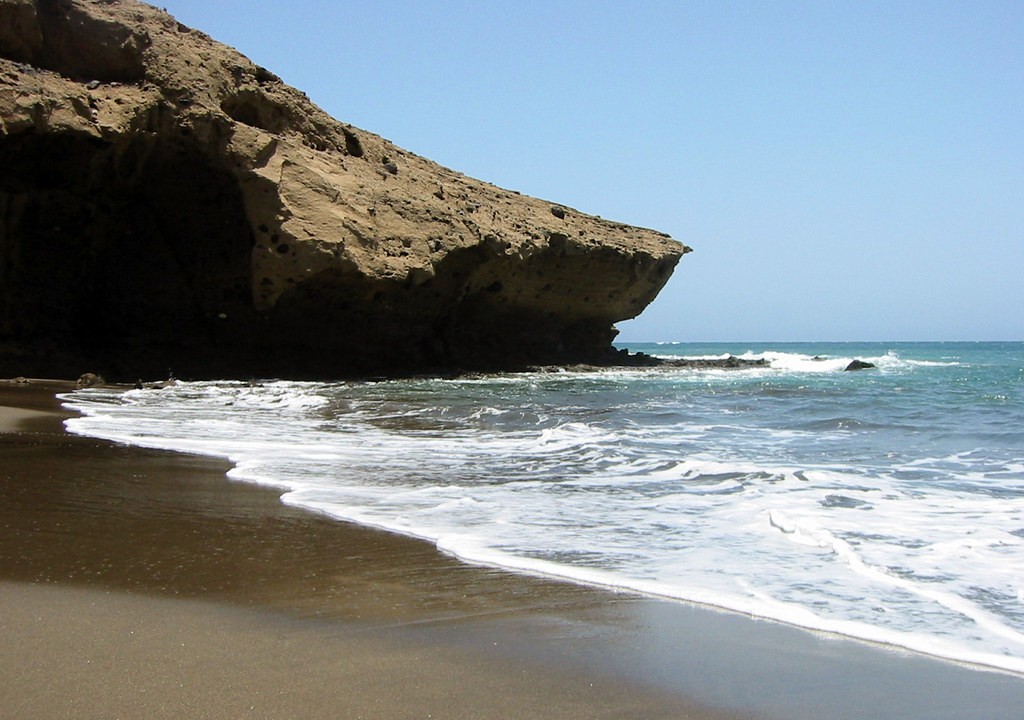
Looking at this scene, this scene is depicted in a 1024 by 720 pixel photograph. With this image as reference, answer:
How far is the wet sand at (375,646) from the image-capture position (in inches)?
96.9

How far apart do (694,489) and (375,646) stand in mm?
3901

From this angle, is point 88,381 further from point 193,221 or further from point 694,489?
point 694,489

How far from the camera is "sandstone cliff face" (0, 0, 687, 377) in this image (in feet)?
52.6

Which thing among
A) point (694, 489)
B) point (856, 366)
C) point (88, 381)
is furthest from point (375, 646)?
point (856, 366)

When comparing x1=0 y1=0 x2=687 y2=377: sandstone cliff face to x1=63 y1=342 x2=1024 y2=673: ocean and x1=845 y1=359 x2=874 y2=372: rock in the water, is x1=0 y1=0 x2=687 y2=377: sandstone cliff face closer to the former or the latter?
x1=63 y1=342 x2=1024 y2=673: ocean

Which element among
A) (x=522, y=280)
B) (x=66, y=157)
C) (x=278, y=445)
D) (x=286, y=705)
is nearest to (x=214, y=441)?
(x=278, y=445)

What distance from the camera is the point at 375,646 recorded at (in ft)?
9.47

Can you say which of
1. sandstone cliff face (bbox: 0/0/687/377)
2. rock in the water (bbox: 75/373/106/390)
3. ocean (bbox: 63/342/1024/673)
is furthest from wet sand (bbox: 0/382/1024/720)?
sandstone cliff face (bbox: 0/0/687/377)

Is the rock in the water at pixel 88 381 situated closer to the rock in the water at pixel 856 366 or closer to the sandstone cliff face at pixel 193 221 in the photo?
the sandstone cliff face at pixel 193 221

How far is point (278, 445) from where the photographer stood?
27.9 ft

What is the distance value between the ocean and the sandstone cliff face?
4.20 m

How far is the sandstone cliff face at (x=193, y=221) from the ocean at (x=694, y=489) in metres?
4.20

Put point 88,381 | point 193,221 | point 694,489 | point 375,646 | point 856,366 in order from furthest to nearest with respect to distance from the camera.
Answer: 1. point 856,366
2. point 193,221
3. point 88,381
4. point 694,489
5. point 375,646

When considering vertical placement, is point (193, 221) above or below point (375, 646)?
above
